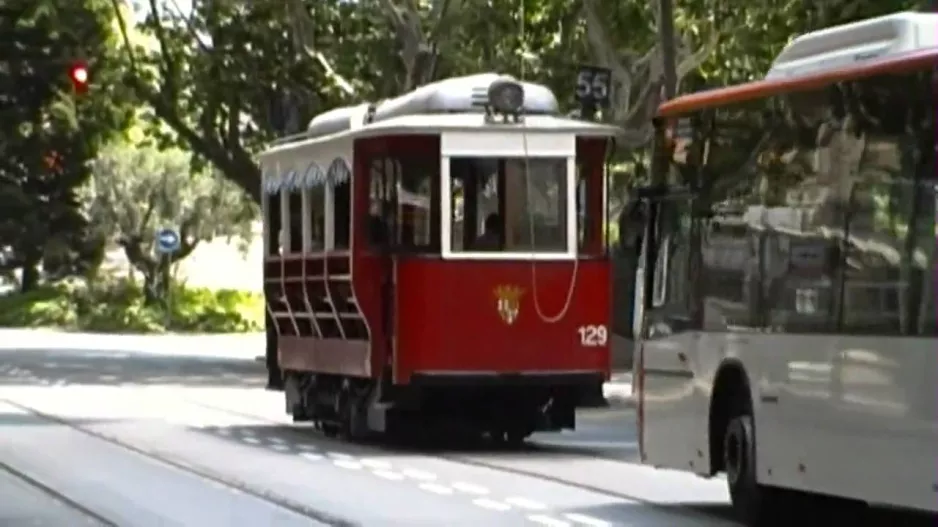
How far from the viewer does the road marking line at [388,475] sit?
65.2 feet

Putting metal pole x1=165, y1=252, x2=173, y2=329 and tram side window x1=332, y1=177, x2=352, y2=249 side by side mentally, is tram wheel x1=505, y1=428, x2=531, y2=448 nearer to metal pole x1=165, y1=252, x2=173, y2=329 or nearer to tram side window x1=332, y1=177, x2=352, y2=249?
tram side window x1=332, y1=177, x2=352, y2=249

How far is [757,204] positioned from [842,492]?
90.7 inches

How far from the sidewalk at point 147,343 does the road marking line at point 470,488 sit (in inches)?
1144

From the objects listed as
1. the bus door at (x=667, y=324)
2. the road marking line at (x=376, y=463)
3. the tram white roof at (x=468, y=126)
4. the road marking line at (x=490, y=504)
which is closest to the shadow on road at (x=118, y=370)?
the tram white roof at (x=468, y=126)

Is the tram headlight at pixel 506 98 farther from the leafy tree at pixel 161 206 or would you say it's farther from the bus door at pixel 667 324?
the leafy tree at pixel 161 206

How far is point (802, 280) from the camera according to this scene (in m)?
14.3

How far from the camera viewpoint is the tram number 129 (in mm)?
22922

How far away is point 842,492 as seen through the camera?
13.7 m

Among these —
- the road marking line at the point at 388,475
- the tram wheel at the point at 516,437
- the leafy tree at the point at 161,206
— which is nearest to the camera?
the road marking line at the point at 388,475

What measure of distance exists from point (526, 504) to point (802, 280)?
3773 mm

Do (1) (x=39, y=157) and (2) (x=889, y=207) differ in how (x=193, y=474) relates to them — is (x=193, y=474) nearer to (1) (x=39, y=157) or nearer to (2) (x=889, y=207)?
(2) (x=889, y=207)

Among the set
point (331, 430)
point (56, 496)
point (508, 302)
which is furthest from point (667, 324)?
point (331, 430)

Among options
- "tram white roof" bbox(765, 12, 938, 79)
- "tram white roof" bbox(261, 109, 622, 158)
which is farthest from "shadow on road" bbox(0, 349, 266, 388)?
"tram white roof" bbox(765, 12, 938, 79)

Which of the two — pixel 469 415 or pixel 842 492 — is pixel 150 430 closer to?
pixel 469 415
